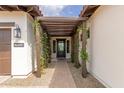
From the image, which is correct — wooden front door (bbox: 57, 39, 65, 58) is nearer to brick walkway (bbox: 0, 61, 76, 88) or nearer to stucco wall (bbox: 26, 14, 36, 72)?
stucco wall (bbox: 26, 14, 36, 72)

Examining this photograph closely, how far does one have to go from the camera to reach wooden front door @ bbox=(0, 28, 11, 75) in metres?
9.52

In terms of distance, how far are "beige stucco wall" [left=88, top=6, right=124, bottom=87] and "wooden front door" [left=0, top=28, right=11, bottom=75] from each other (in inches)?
155

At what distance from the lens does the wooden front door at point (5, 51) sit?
952cm

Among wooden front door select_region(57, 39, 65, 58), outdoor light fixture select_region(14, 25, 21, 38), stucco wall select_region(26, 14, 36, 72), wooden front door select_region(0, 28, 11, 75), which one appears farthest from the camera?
wooden front door select_region(57, 39, 65, 58)

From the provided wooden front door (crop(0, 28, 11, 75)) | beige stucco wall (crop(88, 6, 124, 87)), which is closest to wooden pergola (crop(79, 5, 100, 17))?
beige stucco wall (crop(88, 6, 124, 87))

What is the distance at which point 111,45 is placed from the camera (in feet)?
21.2

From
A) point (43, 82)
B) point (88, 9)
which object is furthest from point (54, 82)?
point (88, 9)

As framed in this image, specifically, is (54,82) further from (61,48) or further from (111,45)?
(61,48)

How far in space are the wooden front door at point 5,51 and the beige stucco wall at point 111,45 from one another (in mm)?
3931

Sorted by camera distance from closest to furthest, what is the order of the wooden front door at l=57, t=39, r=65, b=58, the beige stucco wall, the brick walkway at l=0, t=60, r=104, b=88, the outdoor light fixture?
the beige stucco wall
the brick walkway at l=0, t=60, r=104, b=88
the outdoor light fixture
the wooden front door at l=57, t=39, r=65, b=58

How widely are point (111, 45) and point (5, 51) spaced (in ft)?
16.6

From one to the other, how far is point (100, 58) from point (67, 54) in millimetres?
15833
